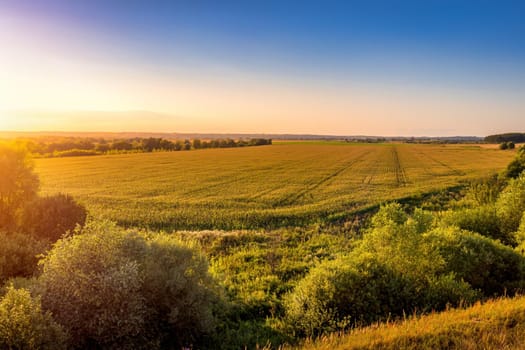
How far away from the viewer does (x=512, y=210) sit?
16.3 m

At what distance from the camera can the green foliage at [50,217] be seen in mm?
11898

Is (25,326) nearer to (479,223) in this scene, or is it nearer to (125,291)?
(125,291)

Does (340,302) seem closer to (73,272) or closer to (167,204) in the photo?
(73,272)

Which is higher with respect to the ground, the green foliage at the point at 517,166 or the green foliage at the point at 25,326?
the green foliage at the point at 517,166

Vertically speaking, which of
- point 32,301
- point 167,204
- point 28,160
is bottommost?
point 167,204

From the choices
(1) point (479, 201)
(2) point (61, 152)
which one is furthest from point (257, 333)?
(2) point (61, 152)

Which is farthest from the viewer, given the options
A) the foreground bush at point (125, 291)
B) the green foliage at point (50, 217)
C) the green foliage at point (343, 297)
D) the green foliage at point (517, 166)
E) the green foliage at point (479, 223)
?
the green foliage at point (517, 166)

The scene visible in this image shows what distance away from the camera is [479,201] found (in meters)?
26.2

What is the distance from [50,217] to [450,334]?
41.8 feet

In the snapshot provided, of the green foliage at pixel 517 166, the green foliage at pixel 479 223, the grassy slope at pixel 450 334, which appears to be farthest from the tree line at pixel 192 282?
the green foliage at pixel 517 166

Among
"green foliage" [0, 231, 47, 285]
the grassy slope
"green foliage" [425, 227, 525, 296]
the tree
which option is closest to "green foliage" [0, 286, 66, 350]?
"green foliage" [0, 231, 47, 285]

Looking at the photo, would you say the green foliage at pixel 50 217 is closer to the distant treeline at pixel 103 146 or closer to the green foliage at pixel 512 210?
the green foliage at pixel 512 210

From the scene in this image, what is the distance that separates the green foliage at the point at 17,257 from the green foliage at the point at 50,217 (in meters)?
1.58

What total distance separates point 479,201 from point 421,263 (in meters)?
20.3
